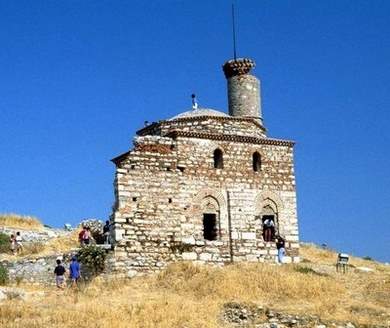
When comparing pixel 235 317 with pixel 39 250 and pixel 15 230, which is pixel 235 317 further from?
pixel 15 230

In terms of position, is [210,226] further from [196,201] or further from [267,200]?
[267,200]

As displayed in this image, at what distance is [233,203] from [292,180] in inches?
119

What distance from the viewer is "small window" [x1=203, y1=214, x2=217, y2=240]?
2497 cm

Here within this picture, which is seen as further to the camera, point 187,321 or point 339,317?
point 339,317

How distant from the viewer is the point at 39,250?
27.2 meters

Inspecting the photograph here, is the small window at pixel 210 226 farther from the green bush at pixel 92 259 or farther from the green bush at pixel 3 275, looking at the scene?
the green bush at pixel 3 275

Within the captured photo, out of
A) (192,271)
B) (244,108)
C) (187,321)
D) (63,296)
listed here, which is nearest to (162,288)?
(192,271)

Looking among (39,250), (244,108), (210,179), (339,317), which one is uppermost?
(244,108)

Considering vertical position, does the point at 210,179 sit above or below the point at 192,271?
above

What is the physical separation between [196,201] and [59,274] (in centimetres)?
575

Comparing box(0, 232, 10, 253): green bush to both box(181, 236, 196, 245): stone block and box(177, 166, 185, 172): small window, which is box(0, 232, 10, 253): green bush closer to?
box(181, 236, 196, 245): stone block

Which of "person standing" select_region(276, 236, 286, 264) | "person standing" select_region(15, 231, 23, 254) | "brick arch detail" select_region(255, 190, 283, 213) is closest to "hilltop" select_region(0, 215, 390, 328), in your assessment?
"person standing" select_region(276, 236, 286, 264)

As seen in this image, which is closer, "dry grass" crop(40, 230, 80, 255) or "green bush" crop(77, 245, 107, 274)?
"green bush" crop(77, 245, 107, 274)

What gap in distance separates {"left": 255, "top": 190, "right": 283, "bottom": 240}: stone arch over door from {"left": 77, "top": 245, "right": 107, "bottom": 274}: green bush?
6387 mm
